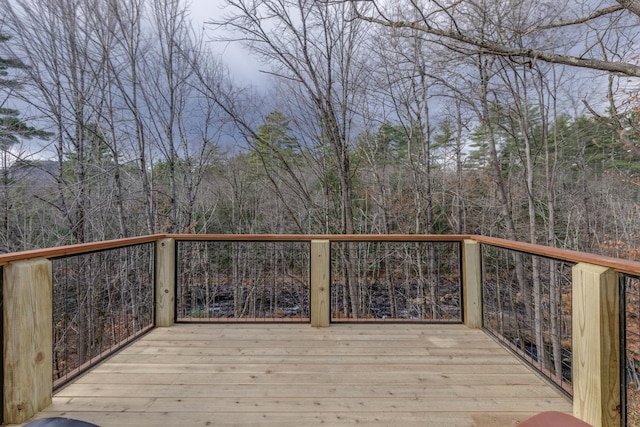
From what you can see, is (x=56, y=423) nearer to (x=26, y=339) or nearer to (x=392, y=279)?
(x=26, y=339)

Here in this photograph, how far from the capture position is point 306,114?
6.26 metres

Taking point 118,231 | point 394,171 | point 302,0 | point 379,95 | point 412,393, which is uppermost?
point 302,0

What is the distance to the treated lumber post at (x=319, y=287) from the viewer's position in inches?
119

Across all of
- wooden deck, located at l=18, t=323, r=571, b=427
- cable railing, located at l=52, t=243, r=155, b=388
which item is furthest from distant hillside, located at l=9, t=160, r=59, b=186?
wooden deck, located at l=18, t=323, r=571, b=427

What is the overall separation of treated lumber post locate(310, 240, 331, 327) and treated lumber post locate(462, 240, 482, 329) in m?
1.39

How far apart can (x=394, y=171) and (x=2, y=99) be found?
7633mm

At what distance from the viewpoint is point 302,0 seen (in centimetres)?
531

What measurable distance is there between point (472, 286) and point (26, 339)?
3.41 metres

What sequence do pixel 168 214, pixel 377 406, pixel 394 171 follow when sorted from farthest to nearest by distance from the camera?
pixel 394 171 → pixel 168 214 → pixel 377 406

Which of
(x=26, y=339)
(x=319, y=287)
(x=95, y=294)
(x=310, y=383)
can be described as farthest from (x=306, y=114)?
(x=95, y=294)

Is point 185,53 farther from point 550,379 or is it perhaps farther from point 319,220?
point 550,379

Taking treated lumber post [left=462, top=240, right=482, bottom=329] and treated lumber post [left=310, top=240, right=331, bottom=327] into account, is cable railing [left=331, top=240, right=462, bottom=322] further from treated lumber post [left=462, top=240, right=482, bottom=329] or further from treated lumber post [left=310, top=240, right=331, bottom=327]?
treated lumber post [left=462, top=240, right=482, bottom=329]

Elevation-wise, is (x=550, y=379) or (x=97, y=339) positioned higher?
(x=550, y=379)

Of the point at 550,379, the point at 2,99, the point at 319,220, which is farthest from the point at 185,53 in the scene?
the point at 550,379
